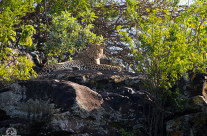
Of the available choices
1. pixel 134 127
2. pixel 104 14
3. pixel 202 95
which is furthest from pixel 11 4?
pixel 202 95


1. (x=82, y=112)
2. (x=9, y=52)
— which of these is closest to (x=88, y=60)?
(x=9, y=52)

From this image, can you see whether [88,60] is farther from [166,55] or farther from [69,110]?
[69,110]

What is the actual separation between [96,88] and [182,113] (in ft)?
8.02

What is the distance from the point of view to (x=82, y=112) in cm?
649

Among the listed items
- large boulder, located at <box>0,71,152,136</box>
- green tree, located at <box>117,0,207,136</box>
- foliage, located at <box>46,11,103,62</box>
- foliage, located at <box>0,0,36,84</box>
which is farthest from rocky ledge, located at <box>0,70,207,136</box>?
foliage, located at <box>46,11,103,62</box>

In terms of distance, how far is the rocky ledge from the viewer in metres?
6.28

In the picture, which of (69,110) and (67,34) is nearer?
(69,110)

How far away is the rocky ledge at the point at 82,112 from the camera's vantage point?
6277 millimetres

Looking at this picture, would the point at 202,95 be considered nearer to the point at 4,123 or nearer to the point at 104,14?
the point at 4,123

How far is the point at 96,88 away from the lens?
8312 millimetres

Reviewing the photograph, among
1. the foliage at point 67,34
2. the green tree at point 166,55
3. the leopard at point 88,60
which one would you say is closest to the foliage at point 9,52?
the foliage at point 67,34

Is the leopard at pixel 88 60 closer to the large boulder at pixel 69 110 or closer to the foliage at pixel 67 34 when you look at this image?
the foliage at pixel 67 34

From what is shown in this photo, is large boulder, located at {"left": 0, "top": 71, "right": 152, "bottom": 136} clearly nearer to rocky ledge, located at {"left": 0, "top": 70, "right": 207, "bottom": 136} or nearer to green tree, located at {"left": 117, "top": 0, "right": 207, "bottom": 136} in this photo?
rocky ledge, located at {"left": 0, "top": 70, "right": 207, "bottom": 136}

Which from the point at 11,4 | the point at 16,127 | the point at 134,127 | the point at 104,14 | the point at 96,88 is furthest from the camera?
the point at 104,14
